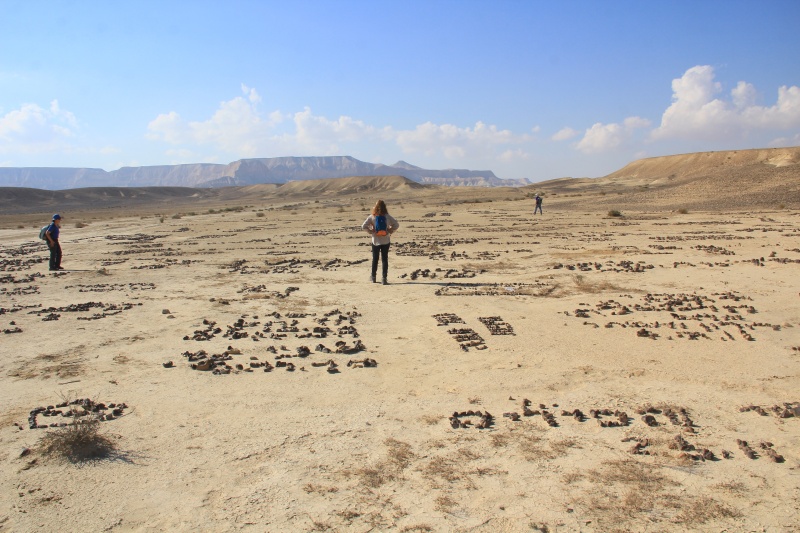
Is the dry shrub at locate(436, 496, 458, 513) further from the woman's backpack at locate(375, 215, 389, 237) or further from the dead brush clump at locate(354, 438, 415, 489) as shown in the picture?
the woman's backpack at locate(375, 215, 389, 237)

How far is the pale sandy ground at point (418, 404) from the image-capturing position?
457 cm

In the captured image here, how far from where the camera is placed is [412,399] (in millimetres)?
6906

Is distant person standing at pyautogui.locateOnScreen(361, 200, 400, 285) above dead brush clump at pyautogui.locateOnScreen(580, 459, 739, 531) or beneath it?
above

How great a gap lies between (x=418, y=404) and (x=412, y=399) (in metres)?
0.18

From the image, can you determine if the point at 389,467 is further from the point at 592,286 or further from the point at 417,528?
the point at 592,286

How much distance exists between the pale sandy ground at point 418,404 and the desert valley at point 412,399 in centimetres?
3

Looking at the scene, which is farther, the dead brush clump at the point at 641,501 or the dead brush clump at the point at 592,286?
the dead brush clump at the point at 592,286

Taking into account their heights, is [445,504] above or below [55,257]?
below

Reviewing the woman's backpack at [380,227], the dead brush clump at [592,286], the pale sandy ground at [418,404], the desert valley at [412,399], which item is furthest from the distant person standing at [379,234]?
the dead brush clump at [592,286]

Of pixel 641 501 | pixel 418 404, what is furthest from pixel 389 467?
pixel 641 501

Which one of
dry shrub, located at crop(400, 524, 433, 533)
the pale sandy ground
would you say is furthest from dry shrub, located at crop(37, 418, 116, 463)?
dry shrub, located at crop(400, 524, 433, 533)

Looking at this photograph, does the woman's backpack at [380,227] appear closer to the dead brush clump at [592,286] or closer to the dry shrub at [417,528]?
the dead brush clump at [592,286]

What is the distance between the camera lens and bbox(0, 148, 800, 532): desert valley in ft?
15.1

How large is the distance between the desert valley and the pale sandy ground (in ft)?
0.10
